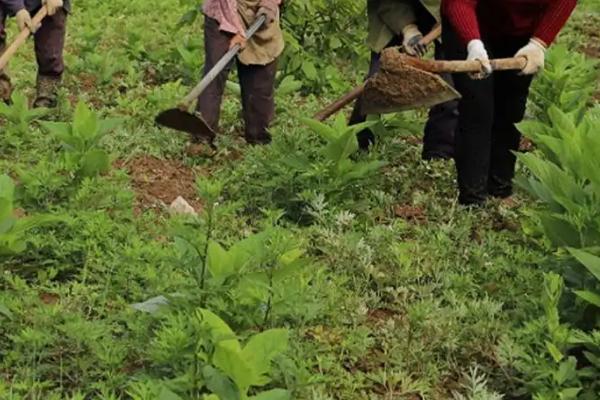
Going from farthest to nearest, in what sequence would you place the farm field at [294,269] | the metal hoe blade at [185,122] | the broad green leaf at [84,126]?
the metal hoe blade at [185,122] < the broad green leaf at [84,126] < the farm field at [294,269]

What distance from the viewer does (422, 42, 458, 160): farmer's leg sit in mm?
6410

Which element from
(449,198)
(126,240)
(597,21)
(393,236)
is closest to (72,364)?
(126,240)

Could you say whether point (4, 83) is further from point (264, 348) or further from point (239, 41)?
point (264, 348)

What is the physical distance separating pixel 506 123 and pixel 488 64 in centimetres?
87

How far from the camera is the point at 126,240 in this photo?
15.0 ft

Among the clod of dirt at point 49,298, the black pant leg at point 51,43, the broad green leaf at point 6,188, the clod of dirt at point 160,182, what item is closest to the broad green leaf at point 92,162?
the clod of dirt at point 160,182

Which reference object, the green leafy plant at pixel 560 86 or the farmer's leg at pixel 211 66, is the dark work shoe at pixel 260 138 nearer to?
the farmer's leg at pixel 211 66

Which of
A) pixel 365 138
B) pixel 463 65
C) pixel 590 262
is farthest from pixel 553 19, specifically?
pixel 590 262

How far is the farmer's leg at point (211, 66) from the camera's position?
659 centimetres

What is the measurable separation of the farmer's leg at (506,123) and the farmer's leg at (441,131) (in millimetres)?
676

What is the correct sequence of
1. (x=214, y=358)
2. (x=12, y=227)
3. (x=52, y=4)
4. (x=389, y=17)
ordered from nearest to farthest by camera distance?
(x=214, y=358)
(x=12, y=227)
(x=389, y=17)
(x=52, y=4)

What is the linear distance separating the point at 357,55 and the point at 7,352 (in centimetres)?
616

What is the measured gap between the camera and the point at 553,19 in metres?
5.05

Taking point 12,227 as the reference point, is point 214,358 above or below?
above
